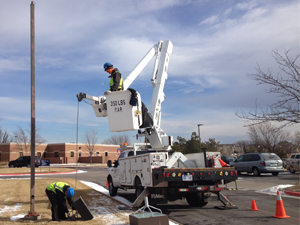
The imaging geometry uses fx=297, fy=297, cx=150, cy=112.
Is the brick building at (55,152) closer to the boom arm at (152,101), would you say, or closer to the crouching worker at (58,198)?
the boom arm at (152,101)

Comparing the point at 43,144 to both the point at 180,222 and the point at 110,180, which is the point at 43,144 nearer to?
the point at 110,180

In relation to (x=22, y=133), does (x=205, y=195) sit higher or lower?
lower

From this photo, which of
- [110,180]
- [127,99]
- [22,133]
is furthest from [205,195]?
[22,133]

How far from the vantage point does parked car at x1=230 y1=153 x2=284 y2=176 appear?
21.0m

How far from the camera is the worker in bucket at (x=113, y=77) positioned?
8391 millimetres

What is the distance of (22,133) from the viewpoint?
56531 millimetres

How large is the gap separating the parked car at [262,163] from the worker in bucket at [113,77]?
52.5ft

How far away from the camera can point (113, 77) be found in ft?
27.8

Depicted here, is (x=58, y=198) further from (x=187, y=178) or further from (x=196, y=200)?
(x=196, y=200)

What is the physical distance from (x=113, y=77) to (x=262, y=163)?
53.2ft

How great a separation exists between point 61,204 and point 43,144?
6251cm

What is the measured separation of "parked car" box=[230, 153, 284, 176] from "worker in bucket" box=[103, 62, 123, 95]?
16016 mm

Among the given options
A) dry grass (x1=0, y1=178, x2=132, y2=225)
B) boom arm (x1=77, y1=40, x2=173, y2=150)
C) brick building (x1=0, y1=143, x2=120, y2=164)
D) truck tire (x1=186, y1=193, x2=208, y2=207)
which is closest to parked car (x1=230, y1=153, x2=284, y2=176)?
truck tire (x1=186, y1=193, x2=208, y2=207)

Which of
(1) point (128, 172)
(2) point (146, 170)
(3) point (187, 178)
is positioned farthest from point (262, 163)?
(2) point (146, 170)
